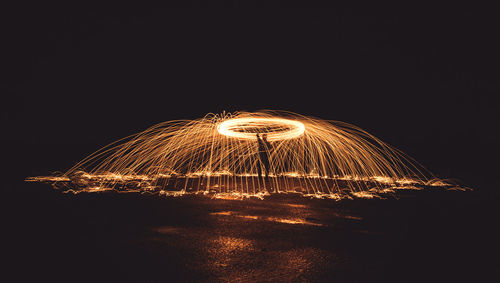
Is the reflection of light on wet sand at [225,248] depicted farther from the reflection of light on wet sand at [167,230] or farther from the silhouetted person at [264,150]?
the silhouetted person at [264,150]

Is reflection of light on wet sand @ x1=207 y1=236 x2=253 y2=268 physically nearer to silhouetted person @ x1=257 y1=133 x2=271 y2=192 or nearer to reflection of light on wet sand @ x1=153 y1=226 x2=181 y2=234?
reflection of light on wet sand @ x1=153 y1=226 x2=181 y2=234

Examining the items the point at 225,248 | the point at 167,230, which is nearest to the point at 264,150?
the point at 167,230

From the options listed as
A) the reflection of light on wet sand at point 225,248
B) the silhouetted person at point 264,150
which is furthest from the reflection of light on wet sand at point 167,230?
the silhouetted person at point 264,150

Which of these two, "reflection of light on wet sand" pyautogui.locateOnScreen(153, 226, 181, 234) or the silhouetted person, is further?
the silhouetted person

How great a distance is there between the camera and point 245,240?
5.00 meters

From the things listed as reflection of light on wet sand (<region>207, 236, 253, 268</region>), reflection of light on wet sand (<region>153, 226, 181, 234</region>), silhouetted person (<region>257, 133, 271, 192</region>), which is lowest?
reflection of light on wet sand (<region>207, 236, 253, 268</region>)

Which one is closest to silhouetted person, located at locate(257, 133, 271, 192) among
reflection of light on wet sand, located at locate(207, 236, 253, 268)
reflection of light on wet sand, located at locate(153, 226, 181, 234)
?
reflection of light on wet sand, located at locate(153, 226, 181, 234)

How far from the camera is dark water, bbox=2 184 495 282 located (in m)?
3.85

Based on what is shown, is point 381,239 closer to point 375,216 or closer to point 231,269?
point 375,216

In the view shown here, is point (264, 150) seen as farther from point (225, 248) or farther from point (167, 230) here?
point (225, 248)

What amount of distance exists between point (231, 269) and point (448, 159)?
62.0ft

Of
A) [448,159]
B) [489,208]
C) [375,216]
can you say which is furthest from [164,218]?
[448,159]

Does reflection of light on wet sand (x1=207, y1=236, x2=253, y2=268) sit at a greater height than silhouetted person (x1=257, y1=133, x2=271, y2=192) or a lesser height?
lesser

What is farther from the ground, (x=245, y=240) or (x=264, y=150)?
Answer: (x=264, y=150)
